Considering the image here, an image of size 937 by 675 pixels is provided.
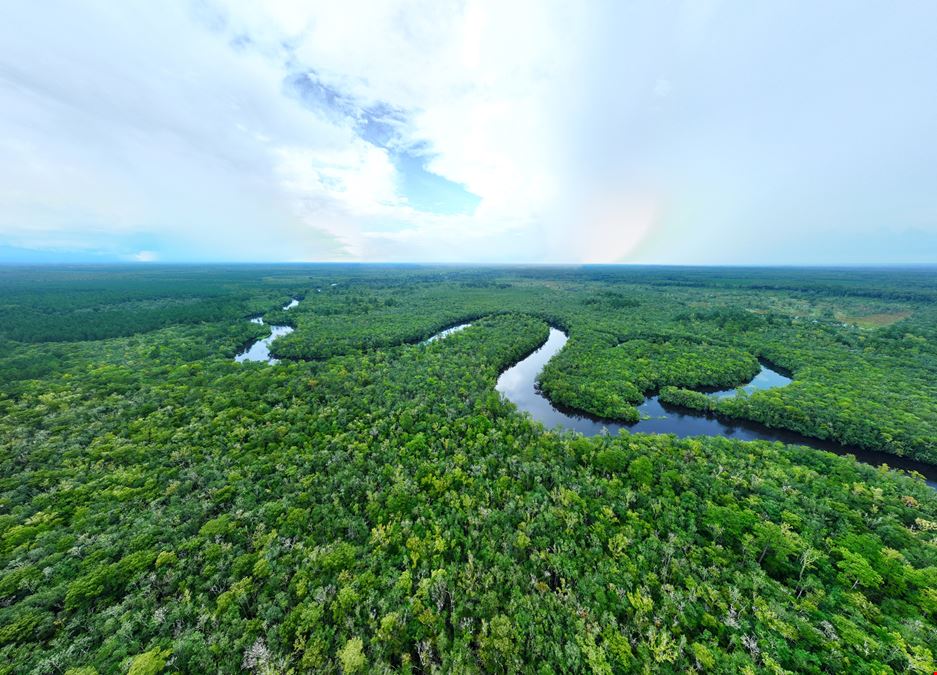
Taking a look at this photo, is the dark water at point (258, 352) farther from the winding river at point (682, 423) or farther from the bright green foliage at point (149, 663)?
the bright green foliage at point (149, 663)

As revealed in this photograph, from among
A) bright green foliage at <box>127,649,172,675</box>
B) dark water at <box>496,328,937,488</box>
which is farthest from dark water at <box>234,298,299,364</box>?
bright green foliage at <box>127,649,172,675</box>

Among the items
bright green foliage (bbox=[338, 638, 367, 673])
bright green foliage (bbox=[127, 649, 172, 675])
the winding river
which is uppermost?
bright green foliage (bbox=[127, 649, 172, 675])

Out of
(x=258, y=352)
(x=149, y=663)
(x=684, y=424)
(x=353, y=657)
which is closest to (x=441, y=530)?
(x=353, y=657)

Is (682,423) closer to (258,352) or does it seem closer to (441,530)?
(441,530)

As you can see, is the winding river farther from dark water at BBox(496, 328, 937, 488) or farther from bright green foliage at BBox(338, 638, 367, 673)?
bright green foliage at BBox(338, 638, 367, 673)

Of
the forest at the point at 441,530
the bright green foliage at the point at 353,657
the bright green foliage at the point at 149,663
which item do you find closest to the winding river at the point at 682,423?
the forest at the point at 441,530

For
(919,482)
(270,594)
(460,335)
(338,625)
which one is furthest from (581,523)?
(460,335)
